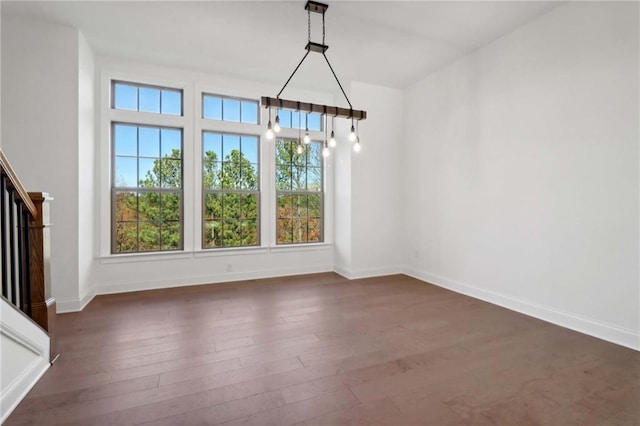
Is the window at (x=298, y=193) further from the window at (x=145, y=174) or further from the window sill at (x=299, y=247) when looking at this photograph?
the window at (x=145, y=174)

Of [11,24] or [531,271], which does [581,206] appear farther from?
[11,24]

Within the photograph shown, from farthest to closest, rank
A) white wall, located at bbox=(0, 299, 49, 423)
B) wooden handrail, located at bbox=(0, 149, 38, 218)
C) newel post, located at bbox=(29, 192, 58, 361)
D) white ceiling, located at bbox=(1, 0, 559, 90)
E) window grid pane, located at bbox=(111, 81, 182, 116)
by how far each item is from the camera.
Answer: window grid pane, located at bbox=(111, 81, 182, 116)
white ceiling, located at bbox=(1, 0, 559, 90)
newel post, located at bbox=(29, 192, 58, 361)
wooden handrail, located at bbox=(0, 149, 38, 218)
white wall, located at bbox=(0, 299, 49, 423)

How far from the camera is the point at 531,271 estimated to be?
3297 mm

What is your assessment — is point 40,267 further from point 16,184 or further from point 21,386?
point 21,386

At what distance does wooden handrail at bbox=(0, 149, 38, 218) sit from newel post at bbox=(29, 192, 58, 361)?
61 millimetres

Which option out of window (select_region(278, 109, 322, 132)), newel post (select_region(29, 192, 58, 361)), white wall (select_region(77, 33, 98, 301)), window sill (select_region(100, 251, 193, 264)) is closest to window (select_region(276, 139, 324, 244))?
window (select_region(278, 109, 322, 132))

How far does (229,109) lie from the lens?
15.5ft

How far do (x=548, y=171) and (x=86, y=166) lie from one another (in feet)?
16.7

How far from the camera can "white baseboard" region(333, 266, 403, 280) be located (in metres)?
4.87

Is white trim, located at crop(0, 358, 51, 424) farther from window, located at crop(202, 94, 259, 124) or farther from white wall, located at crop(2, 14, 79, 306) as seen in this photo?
window, located at crop(202, 94, 259, 124)

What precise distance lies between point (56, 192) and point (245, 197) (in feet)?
7.38

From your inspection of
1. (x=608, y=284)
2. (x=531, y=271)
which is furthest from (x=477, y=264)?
(x=608, y=284)

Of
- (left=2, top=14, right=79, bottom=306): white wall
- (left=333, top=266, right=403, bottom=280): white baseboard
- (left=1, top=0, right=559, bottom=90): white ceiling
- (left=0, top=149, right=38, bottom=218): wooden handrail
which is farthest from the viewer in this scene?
(left=333, top=266, right=403, bottom=280): white baseboard

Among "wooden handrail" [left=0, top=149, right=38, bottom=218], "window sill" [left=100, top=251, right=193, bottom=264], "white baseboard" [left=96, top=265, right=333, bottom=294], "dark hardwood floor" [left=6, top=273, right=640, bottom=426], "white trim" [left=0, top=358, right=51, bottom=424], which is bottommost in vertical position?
"dark hardwood floor" [left=6, top=273, right=640, bottom=426]
